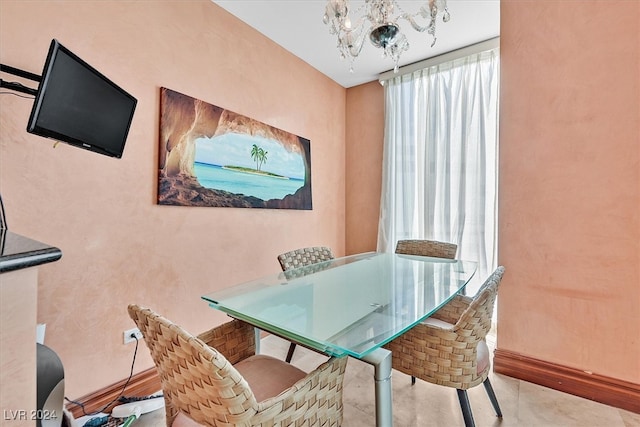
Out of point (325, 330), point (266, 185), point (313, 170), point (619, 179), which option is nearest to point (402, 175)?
point (313, 170)

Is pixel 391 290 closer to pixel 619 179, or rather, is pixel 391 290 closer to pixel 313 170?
pixel 619 179

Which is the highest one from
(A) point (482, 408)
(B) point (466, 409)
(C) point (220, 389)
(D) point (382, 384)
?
(C) point (220, 389)

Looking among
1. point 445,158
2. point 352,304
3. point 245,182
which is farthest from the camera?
point 445,158

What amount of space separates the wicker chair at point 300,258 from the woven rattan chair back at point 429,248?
30.0 inches

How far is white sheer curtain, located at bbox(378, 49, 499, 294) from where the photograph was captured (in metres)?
2.69

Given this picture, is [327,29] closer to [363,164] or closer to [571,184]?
[363,164]

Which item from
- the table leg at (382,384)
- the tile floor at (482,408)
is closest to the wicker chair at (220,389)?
the table leg at (382,384)

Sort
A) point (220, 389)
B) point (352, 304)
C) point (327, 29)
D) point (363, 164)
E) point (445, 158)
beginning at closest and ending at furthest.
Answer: point (220, 389) < point (352, 304) < point (327, 29) < point (445, 158) < point (363, 164)

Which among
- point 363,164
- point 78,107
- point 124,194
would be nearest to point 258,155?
point 124,194

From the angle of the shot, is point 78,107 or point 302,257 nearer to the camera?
point 78,107

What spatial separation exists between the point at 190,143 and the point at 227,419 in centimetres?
174

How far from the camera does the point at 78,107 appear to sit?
4.01 ft

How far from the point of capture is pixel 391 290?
153 cm

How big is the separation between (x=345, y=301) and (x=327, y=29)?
2294 mm
